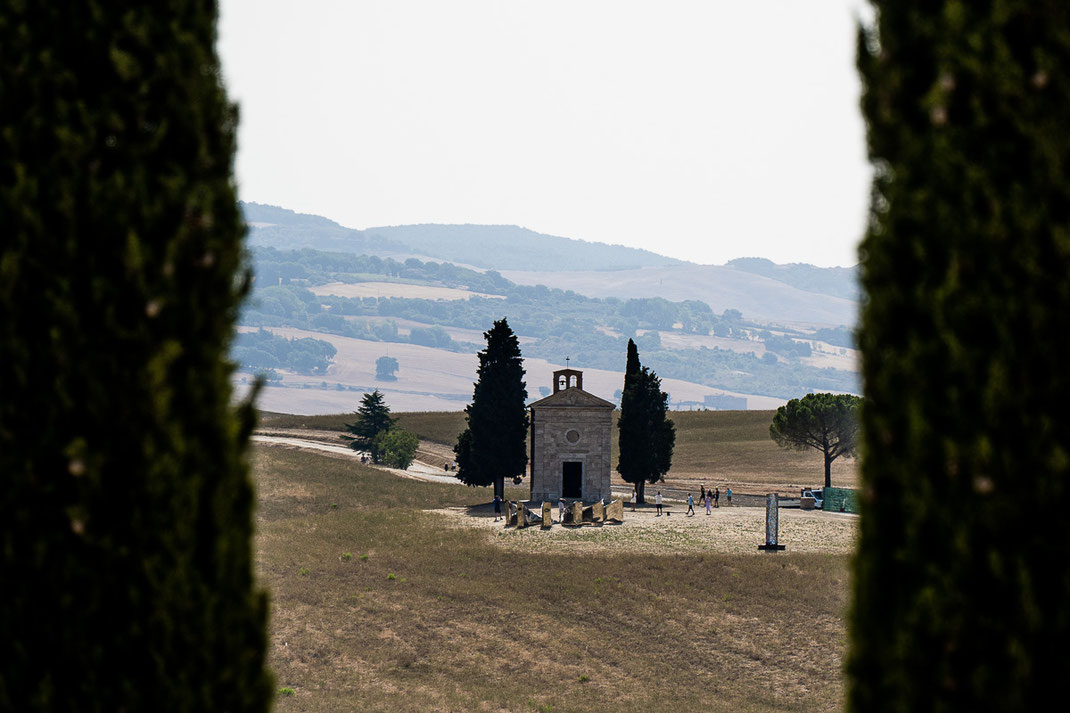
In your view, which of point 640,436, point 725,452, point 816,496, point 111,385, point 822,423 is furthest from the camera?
point 725,452

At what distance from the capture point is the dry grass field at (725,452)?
9350 cm

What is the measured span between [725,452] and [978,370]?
110273 millimetres

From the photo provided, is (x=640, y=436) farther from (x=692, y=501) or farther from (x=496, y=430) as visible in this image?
(x=692, y=501)

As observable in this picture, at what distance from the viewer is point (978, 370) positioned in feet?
17.1

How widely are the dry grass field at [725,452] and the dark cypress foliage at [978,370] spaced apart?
265ft

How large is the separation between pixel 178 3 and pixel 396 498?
60086 mm

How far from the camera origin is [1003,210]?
203 inches

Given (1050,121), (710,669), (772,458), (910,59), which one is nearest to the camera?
(1050,121)

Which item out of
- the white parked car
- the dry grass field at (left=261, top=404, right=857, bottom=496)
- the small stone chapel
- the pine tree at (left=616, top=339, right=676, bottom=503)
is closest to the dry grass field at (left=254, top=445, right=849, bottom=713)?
the small stone chapel

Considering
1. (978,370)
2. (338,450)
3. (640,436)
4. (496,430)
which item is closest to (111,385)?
(978,370)

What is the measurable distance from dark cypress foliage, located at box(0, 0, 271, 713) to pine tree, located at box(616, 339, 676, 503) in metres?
61.0

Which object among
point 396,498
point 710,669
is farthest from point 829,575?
point 396,498

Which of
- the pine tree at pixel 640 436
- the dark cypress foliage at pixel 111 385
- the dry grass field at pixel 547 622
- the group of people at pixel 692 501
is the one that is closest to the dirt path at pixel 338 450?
the pine tree at pixel 640 436

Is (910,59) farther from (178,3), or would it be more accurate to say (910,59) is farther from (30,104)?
(30,104)
